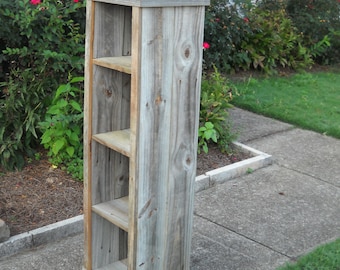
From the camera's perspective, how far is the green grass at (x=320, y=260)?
14.2 feet

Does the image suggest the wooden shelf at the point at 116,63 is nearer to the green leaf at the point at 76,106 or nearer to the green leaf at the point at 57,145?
the green leaf at the point at 76,106

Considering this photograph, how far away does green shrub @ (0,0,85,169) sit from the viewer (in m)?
5.50

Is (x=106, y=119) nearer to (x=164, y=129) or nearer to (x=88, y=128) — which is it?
(x=88, y=128)

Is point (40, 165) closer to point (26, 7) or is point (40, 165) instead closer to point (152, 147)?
point (26, 7)

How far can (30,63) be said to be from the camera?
5.83 metres

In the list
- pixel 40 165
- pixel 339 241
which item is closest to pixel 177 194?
pixel 339 241

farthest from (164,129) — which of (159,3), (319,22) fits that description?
(319,22)

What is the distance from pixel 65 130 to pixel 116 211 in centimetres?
199

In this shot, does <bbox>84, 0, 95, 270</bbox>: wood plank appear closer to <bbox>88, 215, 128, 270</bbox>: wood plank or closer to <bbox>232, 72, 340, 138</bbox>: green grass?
<bbox>88, 215, 128, 270</bbox>: wood plank

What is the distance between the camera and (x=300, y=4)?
11102mm

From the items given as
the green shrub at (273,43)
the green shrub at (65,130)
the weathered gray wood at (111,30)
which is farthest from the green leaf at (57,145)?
the green shrub at (273,43)

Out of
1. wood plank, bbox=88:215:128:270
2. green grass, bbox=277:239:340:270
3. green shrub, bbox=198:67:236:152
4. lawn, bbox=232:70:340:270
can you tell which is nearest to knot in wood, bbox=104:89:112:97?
wood plank, bbox=88:215:128:270

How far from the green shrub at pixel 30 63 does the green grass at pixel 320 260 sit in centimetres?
251

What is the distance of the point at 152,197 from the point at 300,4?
8399 millimetres
